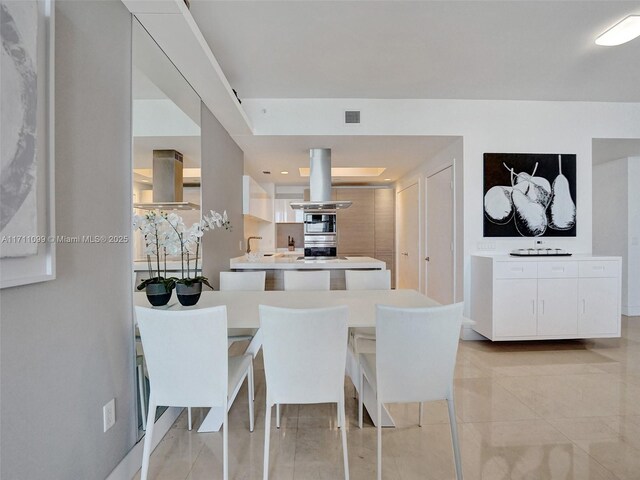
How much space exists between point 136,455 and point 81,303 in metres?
0.92

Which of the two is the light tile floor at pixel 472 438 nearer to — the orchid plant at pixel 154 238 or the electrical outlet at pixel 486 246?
the orchid plant at pixel 154 238

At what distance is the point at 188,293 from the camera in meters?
1.92

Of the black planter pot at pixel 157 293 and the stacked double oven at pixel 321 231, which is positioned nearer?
the black planter pot at pixel 157 293

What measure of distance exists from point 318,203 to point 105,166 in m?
2.86

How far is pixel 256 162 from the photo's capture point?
16.2 feet

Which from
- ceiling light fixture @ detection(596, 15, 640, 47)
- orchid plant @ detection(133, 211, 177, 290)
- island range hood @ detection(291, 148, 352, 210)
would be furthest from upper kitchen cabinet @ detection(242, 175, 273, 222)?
ceiling light fixture @ detection(596, 15, 640, 47)

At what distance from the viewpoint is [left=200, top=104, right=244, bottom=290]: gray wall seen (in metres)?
2.92

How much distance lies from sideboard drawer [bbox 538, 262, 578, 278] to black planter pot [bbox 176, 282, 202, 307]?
11.0 ft

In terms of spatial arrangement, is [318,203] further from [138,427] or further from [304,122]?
[138,427]

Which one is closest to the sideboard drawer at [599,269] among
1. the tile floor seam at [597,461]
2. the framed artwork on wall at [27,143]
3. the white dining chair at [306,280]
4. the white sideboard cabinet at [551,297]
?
the white sideboard cabinet at [551,297]

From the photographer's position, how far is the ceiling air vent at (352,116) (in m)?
3.57

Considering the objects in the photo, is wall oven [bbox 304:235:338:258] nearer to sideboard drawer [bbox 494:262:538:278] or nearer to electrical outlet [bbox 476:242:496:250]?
electrical outlet [bbox 476:242:496:250]

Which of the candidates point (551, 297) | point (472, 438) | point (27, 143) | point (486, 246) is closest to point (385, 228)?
point (486, 246)

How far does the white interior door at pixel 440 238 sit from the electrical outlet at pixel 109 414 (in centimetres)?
355
